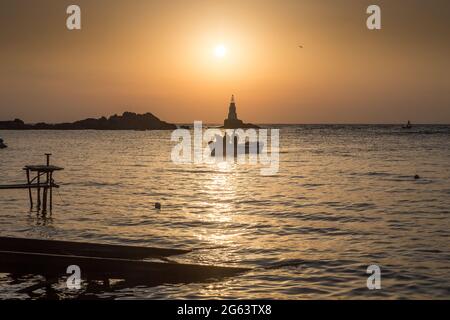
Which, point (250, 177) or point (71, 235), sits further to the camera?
point (250, 177)

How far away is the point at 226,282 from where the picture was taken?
68.2ft

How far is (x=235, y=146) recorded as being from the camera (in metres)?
123

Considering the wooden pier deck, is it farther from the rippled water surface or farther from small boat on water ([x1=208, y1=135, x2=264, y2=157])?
small boat on water ([x1=208, y1=135, x2=264, y2=157])

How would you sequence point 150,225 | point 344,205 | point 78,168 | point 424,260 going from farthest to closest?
point 78,168, point 344,205, point 150,225, point 424,260

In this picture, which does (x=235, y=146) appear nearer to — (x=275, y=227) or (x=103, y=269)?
(x=275, y=227)

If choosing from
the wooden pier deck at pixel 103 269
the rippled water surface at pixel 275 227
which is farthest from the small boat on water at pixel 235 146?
the wooden pier deck at pixel 103 269

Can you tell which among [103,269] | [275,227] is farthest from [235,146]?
[103,269]

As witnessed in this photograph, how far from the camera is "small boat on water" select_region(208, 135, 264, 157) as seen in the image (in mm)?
122250

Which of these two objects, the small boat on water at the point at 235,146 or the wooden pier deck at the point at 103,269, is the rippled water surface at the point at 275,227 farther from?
the small boat on water at the point at 235,146
